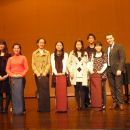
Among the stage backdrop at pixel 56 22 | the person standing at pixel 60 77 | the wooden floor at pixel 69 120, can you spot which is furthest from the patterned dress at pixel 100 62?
the stage backdrop at pixel 56 22

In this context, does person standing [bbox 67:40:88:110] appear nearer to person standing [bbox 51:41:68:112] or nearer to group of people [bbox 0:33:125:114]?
group of people [bbox 0:33:125:114]

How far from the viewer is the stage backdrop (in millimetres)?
11281

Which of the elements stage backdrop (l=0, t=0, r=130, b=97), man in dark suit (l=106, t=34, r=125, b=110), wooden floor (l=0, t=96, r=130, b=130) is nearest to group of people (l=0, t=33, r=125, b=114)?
man in dark suit (l=106, t=34, r=125, b=110)

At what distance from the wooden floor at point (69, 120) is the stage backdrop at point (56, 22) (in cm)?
406

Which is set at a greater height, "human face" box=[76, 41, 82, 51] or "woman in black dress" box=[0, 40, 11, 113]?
"human face" box=[76, 41, 82, 51]

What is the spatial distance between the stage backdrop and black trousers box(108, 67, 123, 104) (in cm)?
370

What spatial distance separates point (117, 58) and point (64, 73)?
108cm

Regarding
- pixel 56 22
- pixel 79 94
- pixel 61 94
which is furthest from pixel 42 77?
pixel 56 22

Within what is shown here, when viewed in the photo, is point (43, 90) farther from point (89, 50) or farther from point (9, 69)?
point (89, 50)

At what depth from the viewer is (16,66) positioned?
7449 mm

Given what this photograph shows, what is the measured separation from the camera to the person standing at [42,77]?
7.48 meters

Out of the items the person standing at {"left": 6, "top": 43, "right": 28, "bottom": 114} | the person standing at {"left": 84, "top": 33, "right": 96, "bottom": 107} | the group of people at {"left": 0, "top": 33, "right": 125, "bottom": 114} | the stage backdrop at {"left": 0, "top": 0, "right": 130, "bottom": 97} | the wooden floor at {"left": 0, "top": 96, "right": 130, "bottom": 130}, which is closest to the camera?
the wooden floor at {"left": 0, "top": 96, "right": 130, "bottom": 130}

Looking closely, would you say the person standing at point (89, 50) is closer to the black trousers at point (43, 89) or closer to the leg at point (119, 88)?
the leg at point (119, 88)

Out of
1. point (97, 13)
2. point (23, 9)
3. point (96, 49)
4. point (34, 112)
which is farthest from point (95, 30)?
A: point (34, 112)
